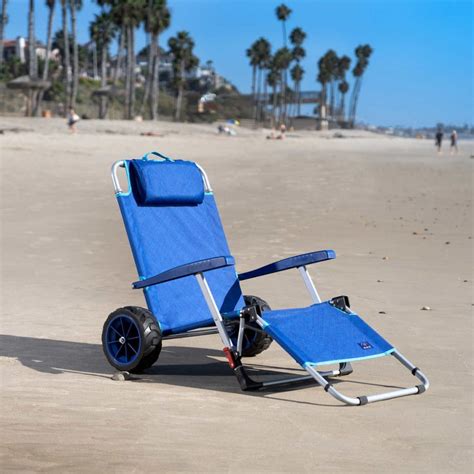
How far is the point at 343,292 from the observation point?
8461 millimetres

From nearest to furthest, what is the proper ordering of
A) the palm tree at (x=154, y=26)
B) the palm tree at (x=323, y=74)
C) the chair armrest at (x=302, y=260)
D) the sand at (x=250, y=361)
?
the sand at (x=250, y=361) < the chair armrest at (x=302, y=260) < the palm tree at (x=154, y=26) < the palm tree at (x=323, y=74)

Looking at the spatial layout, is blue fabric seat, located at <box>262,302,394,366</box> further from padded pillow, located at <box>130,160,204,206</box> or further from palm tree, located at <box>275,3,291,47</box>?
palm tree, located at <box>275,3,291,47</box>

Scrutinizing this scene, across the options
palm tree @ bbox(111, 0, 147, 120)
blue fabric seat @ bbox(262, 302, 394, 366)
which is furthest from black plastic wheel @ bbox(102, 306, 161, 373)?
palm tree @ bbox(111, 0, 147, 120)

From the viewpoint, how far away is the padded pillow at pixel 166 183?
6.00 metres

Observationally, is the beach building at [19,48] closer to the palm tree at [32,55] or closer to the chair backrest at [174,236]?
the palm tree at [32,55]

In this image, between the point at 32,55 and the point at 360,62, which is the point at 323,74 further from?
the point at 32,55

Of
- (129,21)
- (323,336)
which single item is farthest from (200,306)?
(129,21)

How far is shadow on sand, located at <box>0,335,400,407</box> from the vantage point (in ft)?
17.6

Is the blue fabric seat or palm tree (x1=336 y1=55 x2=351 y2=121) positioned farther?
palm tree (x1=336 y1=55 x2=351 y2=121)

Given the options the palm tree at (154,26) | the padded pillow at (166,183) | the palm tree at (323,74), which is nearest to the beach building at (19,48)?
the palm tree at (323,74)

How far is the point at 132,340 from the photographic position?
18.2 feet

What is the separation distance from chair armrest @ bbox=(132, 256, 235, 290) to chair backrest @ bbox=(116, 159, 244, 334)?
251 millimetres

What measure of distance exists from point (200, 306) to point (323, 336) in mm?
955

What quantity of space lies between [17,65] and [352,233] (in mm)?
70000
